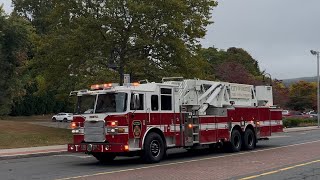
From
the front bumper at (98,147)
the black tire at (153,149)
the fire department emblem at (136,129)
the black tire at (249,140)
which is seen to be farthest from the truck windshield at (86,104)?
the black tire at (249,140)

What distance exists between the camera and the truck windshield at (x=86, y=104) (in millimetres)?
17545

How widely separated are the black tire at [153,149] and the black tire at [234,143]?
493cm

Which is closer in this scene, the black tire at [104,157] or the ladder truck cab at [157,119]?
the ladder truck cab at [157,119]

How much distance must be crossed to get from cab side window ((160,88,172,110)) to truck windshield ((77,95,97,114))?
250 centimetres

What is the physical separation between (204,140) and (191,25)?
551 inches

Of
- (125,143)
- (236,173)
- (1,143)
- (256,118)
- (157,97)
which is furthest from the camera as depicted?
(1,143)

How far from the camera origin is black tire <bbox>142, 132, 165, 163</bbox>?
16.9m

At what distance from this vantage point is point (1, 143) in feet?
84.4

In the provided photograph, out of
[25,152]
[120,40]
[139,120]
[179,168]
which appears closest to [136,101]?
[139,120]

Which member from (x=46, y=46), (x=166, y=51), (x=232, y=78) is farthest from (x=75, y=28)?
(x=232, y=78)

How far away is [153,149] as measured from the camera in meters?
17.3

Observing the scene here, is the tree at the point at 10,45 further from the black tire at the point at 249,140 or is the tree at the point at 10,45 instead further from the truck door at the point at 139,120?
the truck door at the point at 139,120

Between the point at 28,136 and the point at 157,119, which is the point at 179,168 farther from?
the point at 28,136

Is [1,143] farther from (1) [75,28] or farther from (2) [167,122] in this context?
(2) [167,122]
